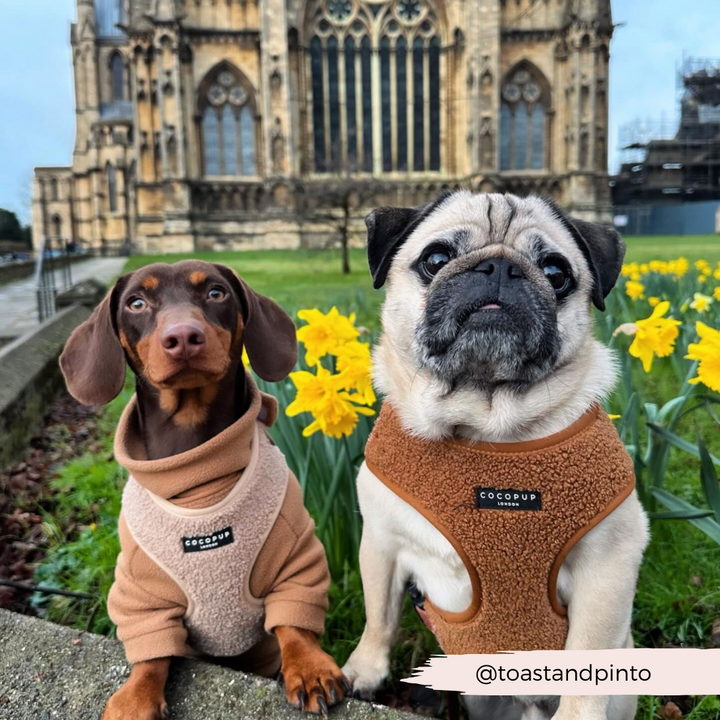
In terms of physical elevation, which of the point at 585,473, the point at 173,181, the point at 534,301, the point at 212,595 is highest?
the point at 173,181

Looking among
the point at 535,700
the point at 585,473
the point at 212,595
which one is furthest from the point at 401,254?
the point at 535,700

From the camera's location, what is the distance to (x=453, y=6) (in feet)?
87.3

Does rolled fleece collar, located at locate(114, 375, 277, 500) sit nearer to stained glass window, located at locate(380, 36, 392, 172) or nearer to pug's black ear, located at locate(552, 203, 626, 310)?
pug's black ear, located at locate(552, 203, 626, 310)

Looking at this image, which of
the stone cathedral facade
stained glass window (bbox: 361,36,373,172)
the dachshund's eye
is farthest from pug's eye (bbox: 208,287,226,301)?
stained glass window (bbox: 361,36,373,172)

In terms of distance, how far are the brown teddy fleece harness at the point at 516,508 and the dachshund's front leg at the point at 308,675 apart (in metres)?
0.34

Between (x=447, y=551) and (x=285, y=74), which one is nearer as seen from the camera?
(x=447, y=551)

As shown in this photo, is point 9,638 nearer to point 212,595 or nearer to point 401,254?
point 212,595

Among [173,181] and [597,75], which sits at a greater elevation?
[597,75]

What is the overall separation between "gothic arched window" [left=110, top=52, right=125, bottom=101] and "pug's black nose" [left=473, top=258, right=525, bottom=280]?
47.8m

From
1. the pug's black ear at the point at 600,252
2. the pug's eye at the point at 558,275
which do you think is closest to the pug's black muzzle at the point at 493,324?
the pug's eye at the point at 558,275

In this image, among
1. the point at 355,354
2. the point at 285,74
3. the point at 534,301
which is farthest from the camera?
the point at 285,74

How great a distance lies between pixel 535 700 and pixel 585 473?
664 millimetres

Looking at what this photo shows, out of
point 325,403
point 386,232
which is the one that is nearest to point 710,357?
point 386,232

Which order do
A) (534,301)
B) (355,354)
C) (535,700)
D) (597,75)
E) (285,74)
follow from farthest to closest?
(597,75)
(285,74)
(355,354)
(535,700)
(534,301)
